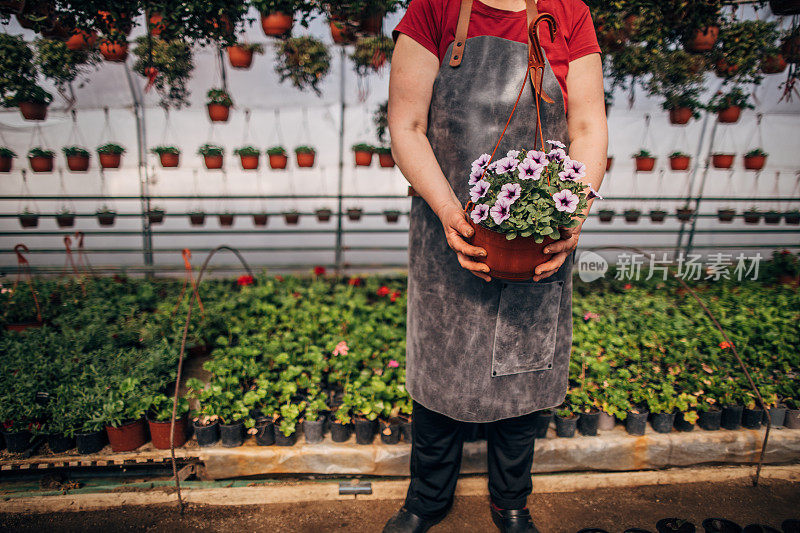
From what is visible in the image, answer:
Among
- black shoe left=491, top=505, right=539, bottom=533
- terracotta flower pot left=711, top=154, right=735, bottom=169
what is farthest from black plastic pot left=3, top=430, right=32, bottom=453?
terracotta flower pot left=711, top=154, right=735, bottom=169

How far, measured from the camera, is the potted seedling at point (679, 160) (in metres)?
5.13

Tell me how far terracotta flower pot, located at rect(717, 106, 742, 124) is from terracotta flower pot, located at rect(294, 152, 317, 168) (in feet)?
14.2

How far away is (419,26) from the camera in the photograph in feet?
4.40

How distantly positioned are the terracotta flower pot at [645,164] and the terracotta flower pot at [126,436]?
5.41 m

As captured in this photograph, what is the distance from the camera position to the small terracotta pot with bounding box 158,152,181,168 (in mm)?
4805

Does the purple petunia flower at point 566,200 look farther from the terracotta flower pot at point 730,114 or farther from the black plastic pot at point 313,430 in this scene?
the terracotta flower pot at point 730,114

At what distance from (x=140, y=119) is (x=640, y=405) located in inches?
216

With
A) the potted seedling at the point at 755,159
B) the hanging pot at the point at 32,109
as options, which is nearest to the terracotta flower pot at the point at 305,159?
the hanging pot at the point at 32,109

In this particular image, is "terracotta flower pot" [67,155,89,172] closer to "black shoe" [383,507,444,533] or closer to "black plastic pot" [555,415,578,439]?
"black shoe" [383,507,444,533]

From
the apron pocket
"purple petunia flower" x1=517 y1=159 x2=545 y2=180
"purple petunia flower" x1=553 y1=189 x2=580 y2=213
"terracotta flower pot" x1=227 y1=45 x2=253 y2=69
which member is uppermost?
"terracotta flower pot" x1=227 y1=45 x2=253 y2=69

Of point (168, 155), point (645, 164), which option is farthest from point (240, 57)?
point (645, 164)

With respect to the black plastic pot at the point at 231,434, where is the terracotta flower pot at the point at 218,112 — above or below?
above

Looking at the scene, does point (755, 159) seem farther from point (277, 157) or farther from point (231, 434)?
point (231, 434)

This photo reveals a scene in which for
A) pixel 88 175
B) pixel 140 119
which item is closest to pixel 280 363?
pixel 140 119
